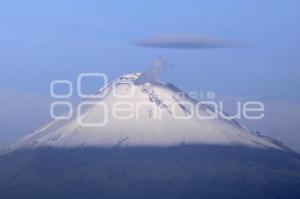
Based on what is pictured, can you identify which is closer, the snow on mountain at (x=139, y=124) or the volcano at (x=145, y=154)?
the volcano at (x=145, y=154)

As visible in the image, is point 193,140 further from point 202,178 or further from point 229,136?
point 202,178

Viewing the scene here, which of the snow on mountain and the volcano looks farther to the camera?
the snow on mountain

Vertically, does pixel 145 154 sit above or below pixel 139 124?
below

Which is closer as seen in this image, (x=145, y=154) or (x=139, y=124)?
(x=145, y=154)

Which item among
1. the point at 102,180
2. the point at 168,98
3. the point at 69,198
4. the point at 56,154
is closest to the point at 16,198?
the point at 69,198
